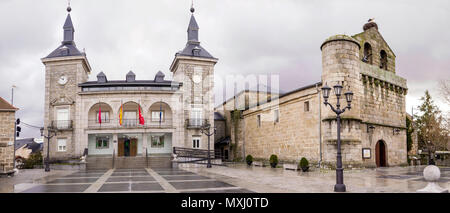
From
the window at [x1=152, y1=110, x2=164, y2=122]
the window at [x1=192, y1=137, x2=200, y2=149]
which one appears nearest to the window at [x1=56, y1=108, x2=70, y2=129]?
the window at [x1=152, y1=110, x2=164, y2=122]

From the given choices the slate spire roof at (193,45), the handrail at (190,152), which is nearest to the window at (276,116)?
the handrail at (190,152)

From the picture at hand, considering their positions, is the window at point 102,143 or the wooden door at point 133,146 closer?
the window at point 102,143

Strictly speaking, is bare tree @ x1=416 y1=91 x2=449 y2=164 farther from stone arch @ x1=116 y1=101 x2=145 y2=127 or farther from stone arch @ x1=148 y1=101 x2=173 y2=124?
stone arch @ x1=116 y1=101 x2=145 y2=127

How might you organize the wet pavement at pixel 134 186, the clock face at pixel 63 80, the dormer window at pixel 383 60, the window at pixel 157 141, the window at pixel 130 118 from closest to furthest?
the wet pavement at pixel 134 186, the dormer window at pixel 383 60, the clock face at pixel 63 80, the window at pixel 130 118, the window at pixel 157 141

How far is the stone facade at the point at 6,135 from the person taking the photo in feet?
65.4

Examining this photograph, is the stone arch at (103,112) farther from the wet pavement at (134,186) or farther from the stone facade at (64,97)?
the wet pavement at (134,186)

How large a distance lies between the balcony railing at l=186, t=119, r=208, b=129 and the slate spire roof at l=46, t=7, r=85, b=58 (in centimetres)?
1279

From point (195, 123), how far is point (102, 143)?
9.82 meters

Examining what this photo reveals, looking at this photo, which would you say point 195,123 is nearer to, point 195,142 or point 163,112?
point 195,142

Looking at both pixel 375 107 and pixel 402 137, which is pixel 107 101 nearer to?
pixel 375 107

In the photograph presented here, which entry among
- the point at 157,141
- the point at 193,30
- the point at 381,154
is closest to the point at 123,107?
the point at 157,141

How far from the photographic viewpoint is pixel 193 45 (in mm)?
37969

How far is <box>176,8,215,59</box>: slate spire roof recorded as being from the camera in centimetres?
3612

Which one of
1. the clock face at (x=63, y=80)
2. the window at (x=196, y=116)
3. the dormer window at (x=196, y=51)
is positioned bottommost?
the window at (x=196, y=116)
